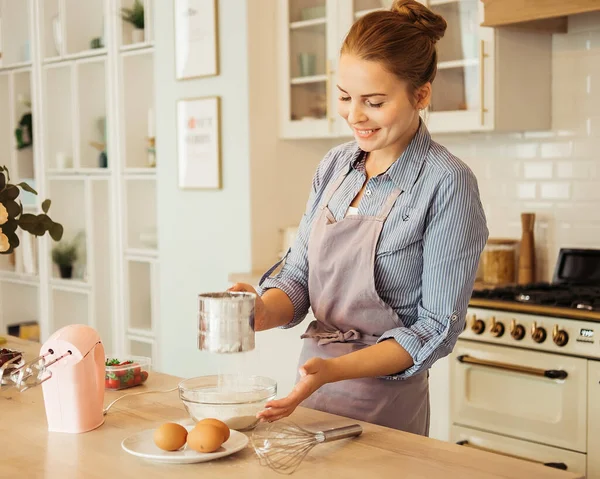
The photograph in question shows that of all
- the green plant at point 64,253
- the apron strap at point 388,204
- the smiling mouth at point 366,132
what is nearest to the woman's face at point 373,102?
the smiling mouth at point 366,132

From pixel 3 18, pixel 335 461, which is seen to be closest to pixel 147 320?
pixel 3 18

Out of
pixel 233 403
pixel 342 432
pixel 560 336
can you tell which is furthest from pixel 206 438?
pixel 560 336

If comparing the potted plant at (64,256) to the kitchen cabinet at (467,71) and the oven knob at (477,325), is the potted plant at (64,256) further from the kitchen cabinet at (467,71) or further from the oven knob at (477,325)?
the oven knob at (477,325)

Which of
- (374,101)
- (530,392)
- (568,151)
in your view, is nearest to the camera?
(374,101)

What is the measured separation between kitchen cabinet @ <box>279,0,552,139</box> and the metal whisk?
2.03 metres

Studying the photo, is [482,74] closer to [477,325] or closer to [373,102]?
[477,325]

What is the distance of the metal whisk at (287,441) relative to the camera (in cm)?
159

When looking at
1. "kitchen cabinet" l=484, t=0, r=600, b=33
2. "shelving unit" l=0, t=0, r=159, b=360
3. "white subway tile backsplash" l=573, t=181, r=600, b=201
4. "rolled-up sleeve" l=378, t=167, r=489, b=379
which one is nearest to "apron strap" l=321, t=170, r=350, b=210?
"rolled-up sleeve" l=378, t=167, r=489, b=379

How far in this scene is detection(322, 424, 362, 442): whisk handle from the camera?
1.70 meters

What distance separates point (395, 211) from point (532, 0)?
5.53ft

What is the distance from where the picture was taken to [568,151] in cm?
371

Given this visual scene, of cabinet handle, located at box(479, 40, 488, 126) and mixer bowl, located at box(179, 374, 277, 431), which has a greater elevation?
cabinet handle, located at box(479, 40, 488, 126)

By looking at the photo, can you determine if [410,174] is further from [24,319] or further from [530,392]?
[24,319]

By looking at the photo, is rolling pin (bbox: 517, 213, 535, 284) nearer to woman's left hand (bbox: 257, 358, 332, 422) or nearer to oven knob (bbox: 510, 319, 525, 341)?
oven knob (bbox: 510, 319, 525, 341)
